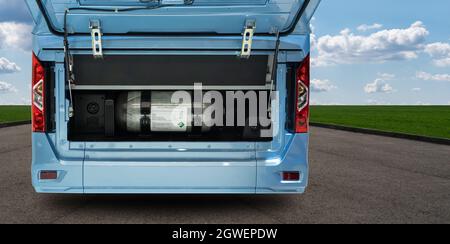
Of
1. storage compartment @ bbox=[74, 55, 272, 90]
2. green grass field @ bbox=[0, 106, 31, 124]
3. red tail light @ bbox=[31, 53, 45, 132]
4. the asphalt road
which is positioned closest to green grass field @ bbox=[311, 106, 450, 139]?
the asphalt road

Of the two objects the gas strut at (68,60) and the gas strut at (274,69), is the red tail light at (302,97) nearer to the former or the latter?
the gas strut at (274,69)

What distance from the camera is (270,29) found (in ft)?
16.4

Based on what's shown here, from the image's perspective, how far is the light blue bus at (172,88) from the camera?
16.3 ft

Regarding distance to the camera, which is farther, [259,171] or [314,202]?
[314,202]

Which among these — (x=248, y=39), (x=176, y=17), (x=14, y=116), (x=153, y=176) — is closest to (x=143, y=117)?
(x=153, y=176)

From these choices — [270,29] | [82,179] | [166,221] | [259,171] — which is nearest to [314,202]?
[259,171]

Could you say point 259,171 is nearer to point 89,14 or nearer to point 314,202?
point 314,202

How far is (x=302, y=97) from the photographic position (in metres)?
5.16

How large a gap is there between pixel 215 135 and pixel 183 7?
1.40 metres

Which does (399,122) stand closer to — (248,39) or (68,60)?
(248,39)

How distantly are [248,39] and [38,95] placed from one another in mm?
2091

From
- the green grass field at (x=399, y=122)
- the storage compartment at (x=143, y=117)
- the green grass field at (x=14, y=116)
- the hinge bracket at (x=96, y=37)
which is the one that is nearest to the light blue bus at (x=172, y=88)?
the hinge bracket at (x=96, y=37)

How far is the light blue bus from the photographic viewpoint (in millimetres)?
4957

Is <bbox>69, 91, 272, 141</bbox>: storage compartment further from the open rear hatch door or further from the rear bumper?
the open rear hatch door
